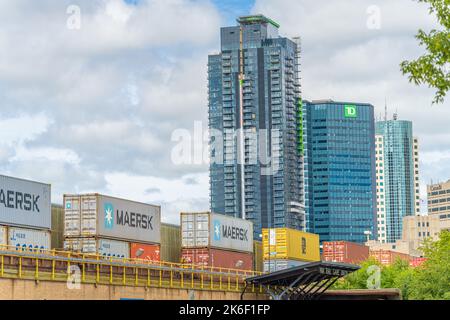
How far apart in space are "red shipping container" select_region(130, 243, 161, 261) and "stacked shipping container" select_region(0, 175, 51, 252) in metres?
9.88

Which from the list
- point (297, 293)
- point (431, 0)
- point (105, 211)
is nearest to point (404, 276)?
point (297, 293)

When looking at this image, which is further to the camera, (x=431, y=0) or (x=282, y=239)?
(x=282, y=239)

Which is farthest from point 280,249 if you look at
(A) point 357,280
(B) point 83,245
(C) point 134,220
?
(B) point 83,245

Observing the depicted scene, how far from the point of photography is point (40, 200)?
183 ft

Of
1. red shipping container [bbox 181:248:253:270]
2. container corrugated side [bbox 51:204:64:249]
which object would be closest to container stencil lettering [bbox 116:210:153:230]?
container corrugated side [bbox 51:204:64:249]

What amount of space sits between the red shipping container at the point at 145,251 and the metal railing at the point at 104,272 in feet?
7.29

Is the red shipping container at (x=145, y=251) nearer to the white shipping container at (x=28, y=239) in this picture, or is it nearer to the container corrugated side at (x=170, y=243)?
the container corrugated side at (x=170, y=243)

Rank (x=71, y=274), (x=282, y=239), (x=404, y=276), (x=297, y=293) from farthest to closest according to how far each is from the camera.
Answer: (x=404, y=276) < (x=282, y=239) < (x=297, y=293) < (x=71, y=274)

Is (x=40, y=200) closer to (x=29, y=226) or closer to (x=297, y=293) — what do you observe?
(x=29, y=226)

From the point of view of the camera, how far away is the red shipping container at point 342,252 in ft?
380

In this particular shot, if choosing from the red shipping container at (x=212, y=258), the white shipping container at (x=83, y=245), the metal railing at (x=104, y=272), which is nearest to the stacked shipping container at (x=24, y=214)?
the metal railing at (x=104, y=272)

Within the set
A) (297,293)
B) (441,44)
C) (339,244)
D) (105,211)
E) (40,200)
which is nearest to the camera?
(441,44)
